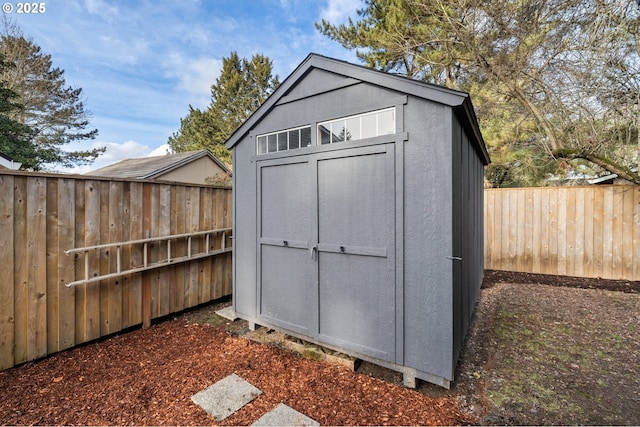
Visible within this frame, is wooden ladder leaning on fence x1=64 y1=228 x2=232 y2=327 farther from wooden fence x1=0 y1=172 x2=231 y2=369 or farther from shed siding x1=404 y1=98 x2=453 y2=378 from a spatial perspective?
shed siding x1=404 y1=98 x2=453 y2=378

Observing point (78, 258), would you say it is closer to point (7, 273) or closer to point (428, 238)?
point (7, 273)

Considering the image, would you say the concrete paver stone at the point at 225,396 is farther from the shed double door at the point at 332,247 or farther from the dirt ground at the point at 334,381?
the shed double door at the point at 332,247

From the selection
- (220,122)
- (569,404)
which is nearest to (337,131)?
(569,404)

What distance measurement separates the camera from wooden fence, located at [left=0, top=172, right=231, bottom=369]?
8.15 ft

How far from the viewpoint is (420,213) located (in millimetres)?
2361

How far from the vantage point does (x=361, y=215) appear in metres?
2.67

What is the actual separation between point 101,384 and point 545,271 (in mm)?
7613

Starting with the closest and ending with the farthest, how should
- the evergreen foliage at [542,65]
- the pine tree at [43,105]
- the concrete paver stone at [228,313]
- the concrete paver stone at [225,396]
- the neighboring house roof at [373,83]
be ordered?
the concrete paver stone at [225,396], the neighboring house roof at [373,83], the concrete paver stone at [228,313], the evergreen foliage at [542,65], the pine tree at [43,105]

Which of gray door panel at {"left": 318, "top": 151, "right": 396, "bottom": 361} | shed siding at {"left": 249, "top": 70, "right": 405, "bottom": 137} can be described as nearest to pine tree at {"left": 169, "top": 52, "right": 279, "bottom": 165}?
shed siding at {"left": 249, "top": 70, "right": 405, "bottom": 137}

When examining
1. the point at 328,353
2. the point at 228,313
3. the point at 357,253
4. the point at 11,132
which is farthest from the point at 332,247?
the point at 11,132

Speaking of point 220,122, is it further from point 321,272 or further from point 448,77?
point 321,272

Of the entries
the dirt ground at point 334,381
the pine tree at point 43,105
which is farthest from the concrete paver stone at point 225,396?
the pine tree at point 43,105

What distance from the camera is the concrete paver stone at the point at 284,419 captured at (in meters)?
1.93

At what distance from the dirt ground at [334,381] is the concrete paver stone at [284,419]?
7cm
